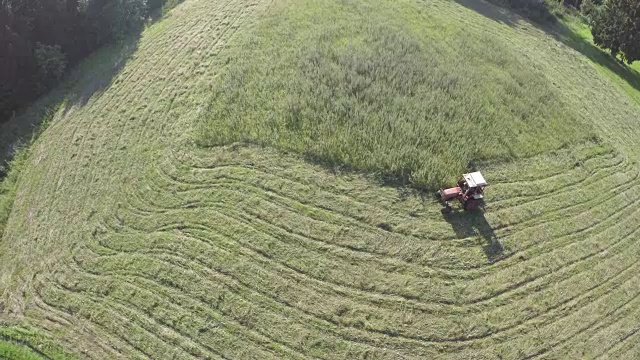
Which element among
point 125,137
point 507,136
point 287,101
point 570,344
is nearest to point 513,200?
point 507,136

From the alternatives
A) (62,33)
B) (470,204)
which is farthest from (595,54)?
Answer: (62,33)

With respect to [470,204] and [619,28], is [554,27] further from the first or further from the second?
[470,204]

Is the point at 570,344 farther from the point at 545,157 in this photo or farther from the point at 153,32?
the point at 153,32

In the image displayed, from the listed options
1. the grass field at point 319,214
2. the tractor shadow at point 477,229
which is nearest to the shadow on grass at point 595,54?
the grass field at point 319,214

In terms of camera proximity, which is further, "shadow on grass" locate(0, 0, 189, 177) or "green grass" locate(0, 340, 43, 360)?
"shadow on grass" locate(0, 0, 189, 177)

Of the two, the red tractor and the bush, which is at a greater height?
the red tractor

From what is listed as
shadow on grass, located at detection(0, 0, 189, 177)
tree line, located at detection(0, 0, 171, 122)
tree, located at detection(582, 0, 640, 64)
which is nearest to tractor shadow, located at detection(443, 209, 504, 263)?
shadow on grass, located at detection(0, 0, 189, 177)

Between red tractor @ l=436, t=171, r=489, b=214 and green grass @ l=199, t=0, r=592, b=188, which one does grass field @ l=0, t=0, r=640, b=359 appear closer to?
green grass @ l=199, t=0, r=592, b=188

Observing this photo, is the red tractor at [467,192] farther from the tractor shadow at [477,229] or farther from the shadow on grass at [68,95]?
the shadow on grass at [68,95]
